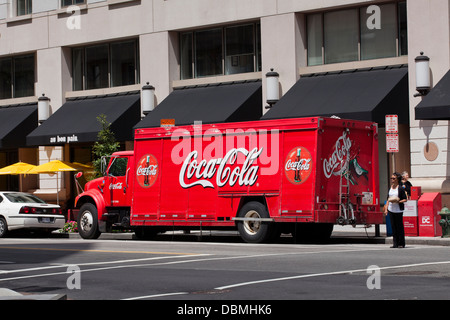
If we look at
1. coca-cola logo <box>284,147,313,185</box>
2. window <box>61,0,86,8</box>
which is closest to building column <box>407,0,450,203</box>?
coca-cola logo <box>284,147,313,185</box>

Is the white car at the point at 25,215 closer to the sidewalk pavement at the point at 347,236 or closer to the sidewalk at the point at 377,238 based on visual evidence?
the sidewalk pavement at the point at 347,236

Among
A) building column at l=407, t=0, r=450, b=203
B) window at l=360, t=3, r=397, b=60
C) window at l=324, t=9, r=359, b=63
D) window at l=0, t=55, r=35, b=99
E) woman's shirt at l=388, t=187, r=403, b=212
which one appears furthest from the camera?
window at l=0, t=55, r=35, b=99

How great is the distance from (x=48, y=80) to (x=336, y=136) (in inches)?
744

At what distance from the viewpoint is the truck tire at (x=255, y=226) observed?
2219 centimetres

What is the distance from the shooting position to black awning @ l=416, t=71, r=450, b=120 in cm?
2469

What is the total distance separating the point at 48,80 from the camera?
37.6 meters

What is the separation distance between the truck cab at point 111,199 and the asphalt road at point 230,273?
4326mm

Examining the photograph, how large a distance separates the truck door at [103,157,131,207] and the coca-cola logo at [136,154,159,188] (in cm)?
71

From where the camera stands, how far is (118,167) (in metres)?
25.9

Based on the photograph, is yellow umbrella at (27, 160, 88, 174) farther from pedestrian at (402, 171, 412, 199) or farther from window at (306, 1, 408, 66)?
pedestrian at (402, 171, 412, 199)

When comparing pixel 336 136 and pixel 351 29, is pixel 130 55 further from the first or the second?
pixel 336 136

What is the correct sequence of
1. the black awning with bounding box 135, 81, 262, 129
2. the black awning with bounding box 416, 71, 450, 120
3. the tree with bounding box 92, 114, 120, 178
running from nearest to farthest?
1. the black awning with bounding box 416, 71, 450, 120
2. the black awning with bounding box 135, 81, 262, 129
3. the tree with bounding box 92, 114, 120, 178

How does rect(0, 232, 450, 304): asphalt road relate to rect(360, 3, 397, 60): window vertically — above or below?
below
